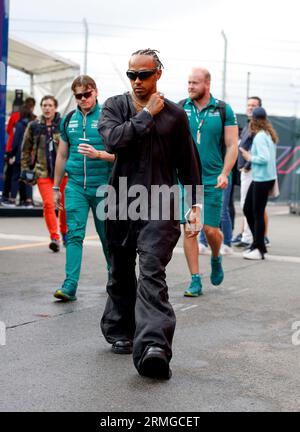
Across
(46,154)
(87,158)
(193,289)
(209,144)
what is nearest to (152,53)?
(87,158)

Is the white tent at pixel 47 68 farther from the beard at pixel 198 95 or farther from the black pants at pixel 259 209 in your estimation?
the beard at pixel 198 95

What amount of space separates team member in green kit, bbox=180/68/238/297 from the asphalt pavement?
442 millimetres

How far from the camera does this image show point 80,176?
679cm

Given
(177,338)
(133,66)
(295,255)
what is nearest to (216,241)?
(177,338)

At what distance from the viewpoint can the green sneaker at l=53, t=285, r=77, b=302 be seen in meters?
6.64

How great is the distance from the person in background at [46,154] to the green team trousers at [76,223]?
307cm

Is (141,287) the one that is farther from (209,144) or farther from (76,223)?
(209,144)

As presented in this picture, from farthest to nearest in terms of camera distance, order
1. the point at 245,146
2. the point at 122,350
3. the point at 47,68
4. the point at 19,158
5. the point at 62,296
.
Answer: the point at 47,68
the point at 19,158
the point at 245,146
the point at 62,296
the point at 122,350

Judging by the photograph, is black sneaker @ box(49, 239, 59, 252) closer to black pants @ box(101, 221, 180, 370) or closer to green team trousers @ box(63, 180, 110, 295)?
green team trousers @ box(63, 180, 110, 295)

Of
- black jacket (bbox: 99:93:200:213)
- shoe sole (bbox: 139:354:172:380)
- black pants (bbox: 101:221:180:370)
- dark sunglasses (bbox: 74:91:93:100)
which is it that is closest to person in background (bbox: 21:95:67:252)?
dark sunglasses (bbox: 74:91:93:100)

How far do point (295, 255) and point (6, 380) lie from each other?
663 cm

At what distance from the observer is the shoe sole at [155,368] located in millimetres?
4352

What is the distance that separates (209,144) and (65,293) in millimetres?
1826

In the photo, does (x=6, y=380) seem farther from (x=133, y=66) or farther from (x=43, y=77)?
(x=43, y=77)
